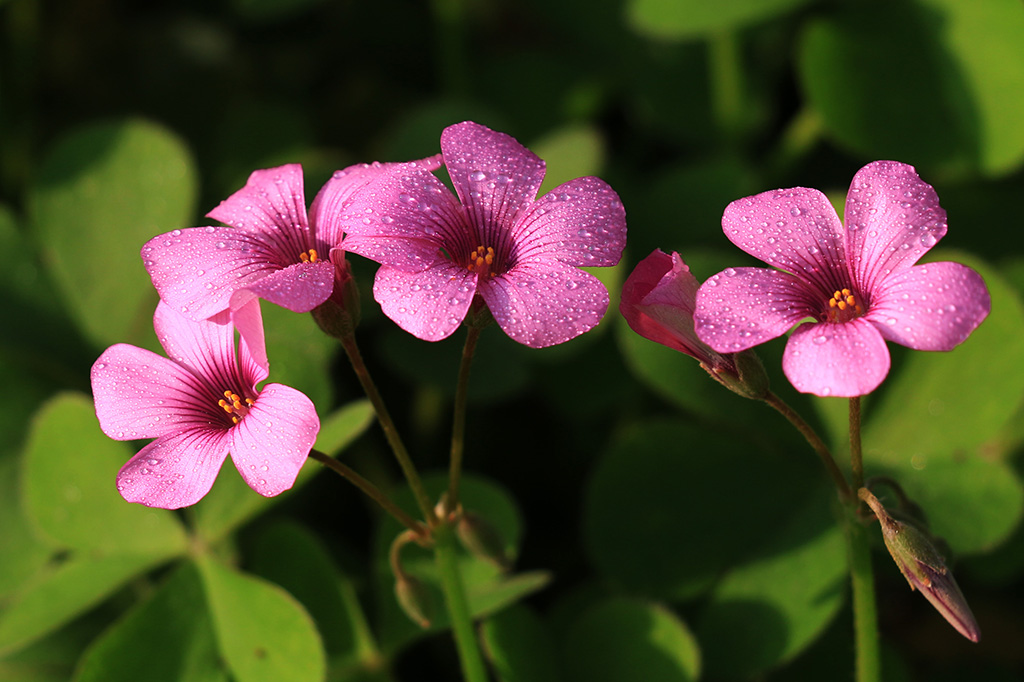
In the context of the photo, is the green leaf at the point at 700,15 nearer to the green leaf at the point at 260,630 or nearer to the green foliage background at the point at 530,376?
the green foliage background at the point at 530,376

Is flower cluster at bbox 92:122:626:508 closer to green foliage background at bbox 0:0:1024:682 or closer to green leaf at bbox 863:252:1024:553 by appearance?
green foliage background at bbox 0:0:1024:682

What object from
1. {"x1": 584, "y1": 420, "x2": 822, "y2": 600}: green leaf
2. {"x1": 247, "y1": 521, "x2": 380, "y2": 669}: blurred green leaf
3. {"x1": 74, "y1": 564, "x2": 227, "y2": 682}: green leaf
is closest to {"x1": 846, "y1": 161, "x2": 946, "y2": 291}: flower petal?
{"x1": 584, "y1": 420, "x2": 822, "y2": 600}: green leaf

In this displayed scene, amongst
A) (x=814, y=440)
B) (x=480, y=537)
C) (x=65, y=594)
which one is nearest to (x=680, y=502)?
(x=480, y=537)

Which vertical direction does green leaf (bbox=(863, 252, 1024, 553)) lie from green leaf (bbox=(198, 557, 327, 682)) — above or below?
below

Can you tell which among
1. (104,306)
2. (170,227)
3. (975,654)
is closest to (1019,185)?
(975,654)

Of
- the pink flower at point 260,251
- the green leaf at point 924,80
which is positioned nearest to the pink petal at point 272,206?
the pink flower at point 260,251

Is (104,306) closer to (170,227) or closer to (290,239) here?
(170,227)
